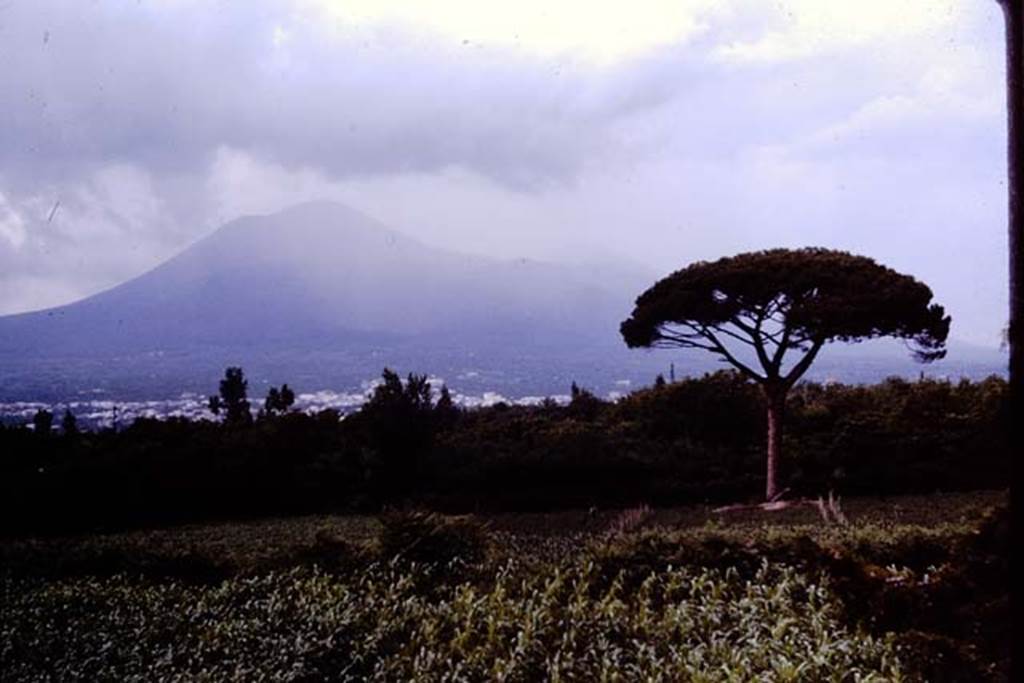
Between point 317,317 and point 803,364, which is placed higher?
point 317,317

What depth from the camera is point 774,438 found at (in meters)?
15.2

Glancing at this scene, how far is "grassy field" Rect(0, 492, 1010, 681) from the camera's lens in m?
5.43

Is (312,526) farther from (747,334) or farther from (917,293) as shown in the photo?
(917,293)

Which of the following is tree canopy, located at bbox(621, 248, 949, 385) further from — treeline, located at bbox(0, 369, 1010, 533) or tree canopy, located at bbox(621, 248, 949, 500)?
treeline, located at bbox(0, 369, 1010, 533)

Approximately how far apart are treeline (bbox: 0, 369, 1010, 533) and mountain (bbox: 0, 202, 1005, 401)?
5375 mm

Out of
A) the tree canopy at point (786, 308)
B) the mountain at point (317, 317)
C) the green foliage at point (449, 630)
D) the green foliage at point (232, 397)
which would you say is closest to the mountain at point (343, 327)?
the mountain at point (317, 317)

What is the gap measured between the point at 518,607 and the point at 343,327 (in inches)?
4357

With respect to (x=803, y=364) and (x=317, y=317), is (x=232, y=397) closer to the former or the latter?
(x=803, y=364)

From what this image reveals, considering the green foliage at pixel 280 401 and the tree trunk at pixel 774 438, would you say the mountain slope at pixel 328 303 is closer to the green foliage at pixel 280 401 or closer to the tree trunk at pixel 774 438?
the green foliage at pixel 280 401

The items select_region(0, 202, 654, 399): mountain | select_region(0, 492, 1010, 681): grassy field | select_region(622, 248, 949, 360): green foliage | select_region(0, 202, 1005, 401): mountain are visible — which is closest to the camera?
select_region(0, 492, 1010, 681): grassy field

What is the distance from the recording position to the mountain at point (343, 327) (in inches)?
2346

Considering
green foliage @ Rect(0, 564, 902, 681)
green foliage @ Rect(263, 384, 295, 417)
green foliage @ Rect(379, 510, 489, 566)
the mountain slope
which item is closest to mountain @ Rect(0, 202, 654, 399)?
the mountain slope

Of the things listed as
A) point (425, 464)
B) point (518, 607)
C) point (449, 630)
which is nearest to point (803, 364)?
point (425, 464)

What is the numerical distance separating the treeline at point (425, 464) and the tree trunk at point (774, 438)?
671mm
